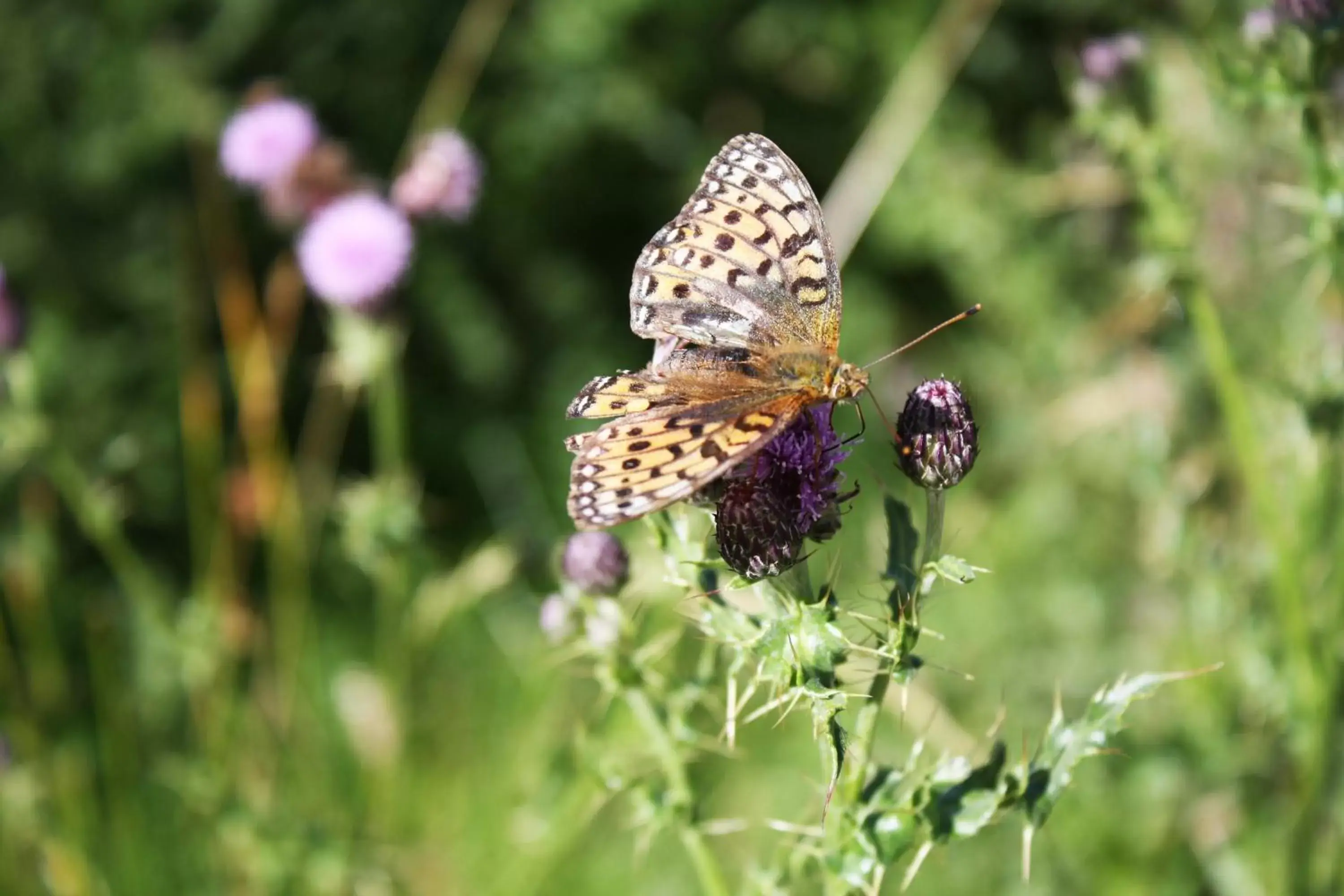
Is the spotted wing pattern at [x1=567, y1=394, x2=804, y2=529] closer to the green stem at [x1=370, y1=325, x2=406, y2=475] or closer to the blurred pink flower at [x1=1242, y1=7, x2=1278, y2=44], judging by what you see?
the green stem at [x1=370, y1=325, x2=406, y2=475]

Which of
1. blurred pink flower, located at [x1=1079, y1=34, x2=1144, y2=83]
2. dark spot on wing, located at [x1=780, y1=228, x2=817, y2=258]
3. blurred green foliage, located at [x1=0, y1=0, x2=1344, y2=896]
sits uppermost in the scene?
dark spot on wing, located at [x1=780, y1=228, x2=817, y2=258]

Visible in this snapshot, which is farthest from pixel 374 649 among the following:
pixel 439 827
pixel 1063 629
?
pixel 1063 629

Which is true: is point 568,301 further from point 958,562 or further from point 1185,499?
point 958,562

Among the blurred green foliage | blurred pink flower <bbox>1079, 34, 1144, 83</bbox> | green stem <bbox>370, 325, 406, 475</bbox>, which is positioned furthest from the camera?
green stem <bbox>370, 325, 406, 475</bbox>

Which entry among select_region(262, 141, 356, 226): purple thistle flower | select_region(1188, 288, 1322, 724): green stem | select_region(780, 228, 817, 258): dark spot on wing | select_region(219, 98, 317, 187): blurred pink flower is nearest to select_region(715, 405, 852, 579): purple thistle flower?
select_region(780, 228, 817, 258): dark spot on wing

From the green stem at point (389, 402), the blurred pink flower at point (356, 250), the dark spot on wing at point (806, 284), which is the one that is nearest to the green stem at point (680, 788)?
the dark spot on wing at point (806, 284)

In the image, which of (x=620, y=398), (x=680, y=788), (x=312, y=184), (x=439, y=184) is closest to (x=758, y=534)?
→ (x=620, y=398)
